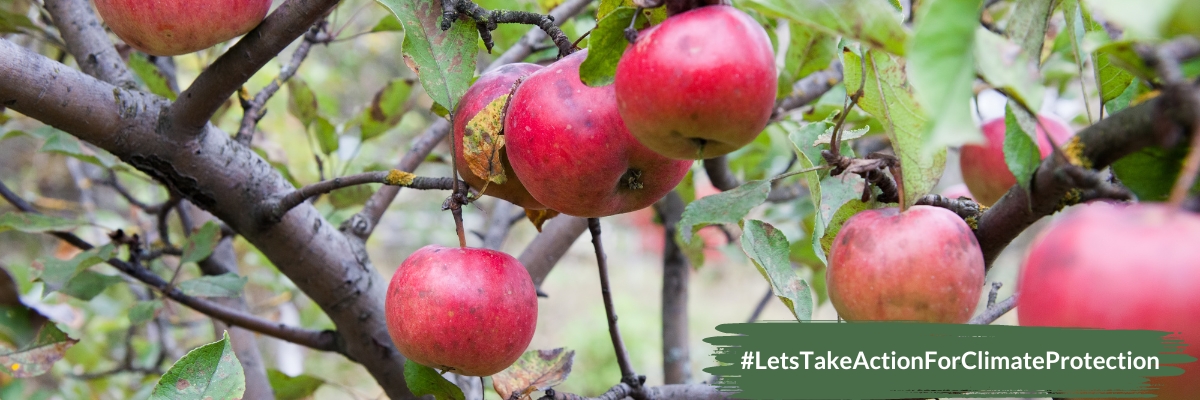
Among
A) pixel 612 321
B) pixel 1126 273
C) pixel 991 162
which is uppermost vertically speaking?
pixel 991 162

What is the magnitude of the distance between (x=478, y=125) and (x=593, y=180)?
105mm

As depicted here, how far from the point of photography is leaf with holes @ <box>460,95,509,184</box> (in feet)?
1.98

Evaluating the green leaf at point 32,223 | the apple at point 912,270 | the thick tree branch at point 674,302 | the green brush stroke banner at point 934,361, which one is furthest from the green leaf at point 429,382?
the thick tree branch at point 674,302

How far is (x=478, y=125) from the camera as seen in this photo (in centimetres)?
60

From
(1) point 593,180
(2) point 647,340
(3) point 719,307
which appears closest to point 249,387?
(1) point 593,180

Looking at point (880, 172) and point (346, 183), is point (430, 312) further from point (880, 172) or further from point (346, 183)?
point (880, 172)

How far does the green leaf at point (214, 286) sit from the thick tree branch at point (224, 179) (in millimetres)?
139

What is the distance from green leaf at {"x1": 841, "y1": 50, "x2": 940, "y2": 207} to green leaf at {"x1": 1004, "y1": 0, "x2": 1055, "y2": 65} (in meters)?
0.07

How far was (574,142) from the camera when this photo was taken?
545mm

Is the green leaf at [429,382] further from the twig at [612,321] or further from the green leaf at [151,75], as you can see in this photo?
the green leaf at [151,75]

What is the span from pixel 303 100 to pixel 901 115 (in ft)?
2.89

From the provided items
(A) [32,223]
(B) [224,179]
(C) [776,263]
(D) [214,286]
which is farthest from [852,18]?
(A) [32,223]

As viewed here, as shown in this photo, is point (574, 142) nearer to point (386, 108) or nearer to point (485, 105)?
point (485, 105)

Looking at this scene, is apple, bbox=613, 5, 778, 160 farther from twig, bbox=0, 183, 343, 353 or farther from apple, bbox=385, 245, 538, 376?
twig, bbox=0, 183, 343, 353
